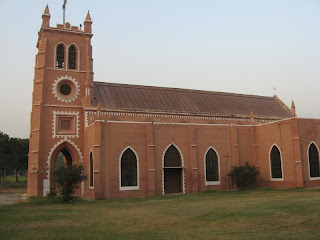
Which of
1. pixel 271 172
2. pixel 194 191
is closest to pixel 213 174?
pixel 194 191

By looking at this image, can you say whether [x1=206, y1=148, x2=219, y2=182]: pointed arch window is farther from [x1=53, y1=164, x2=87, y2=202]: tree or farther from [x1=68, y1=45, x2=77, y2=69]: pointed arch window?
[x1=68, y1=45, x2=77, y2=69]: pointed arch window

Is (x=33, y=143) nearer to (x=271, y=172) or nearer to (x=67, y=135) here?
(x=67, y=135)

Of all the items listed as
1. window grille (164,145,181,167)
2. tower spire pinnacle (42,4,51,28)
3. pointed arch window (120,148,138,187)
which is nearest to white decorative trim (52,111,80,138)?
pointed arch window (120,148,138,187)

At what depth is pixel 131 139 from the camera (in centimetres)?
2662

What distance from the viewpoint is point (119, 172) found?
2573 centimetres

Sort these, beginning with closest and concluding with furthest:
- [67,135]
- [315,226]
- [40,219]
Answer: [315,226] < [40,219] < [67,135]

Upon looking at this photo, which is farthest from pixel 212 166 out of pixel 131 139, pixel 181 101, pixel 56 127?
pixel 56 127

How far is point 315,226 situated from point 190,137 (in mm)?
18055

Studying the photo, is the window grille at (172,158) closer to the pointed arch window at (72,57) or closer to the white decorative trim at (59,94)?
the white decorative trim at (59,94)

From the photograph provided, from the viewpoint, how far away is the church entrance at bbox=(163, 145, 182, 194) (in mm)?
27781

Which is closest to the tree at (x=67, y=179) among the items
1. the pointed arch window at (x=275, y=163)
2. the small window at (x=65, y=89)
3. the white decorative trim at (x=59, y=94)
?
the white decorative trim at (x=59, y=94)

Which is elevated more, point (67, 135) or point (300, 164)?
point (67, 135)

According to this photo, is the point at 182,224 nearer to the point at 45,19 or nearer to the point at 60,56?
the point at 60,56

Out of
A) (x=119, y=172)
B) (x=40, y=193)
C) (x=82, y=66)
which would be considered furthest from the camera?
(x=82, y=66)
